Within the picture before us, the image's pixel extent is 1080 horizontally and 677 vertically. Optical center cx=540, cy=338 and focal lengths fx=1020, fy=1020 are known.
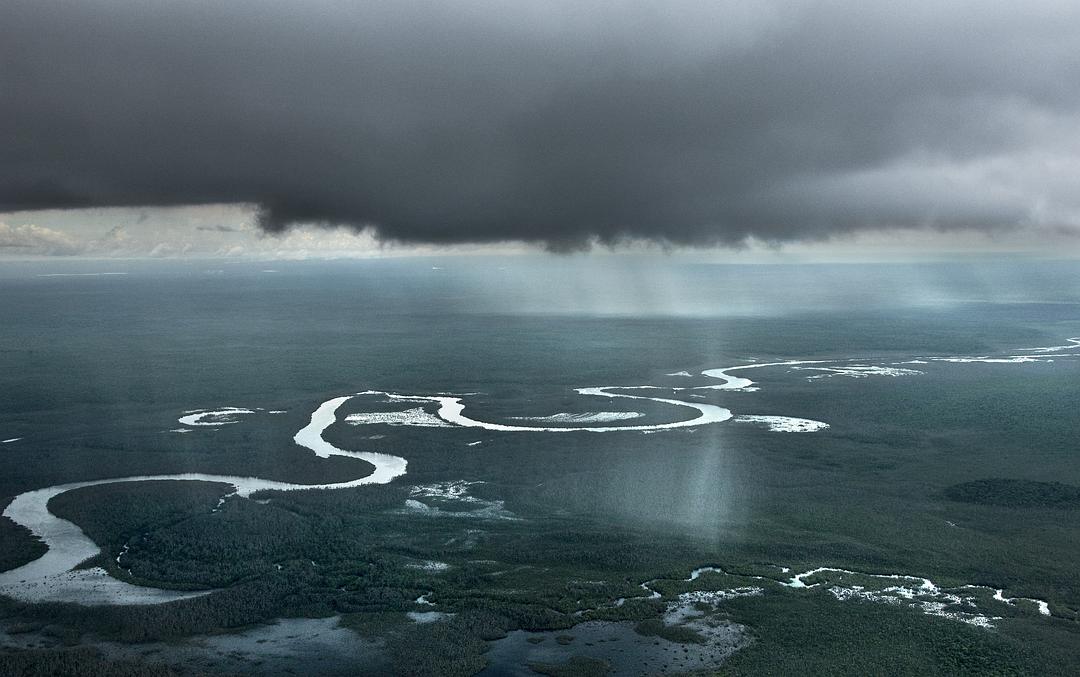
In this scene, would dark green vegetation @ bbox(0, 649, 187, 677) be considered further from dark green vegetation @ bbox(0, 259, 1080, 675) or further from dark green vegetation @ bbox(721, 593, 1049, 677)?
dark green vegetation @ bbox(721, 593, 1049, 677)

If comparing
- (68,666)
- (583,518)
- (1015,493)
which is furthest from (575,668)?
(1015,493)

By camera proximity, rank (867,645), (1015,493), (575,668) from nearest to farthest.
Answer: (575,668) < (867,645) < (1015,493)

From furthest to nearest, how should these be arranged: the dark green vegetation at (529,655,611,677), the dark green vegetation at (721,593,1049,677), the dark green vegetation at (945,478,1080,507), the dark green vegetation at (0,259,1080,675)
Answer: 1. the dark green vegetation at (945,478,1080,507)
2. the dark green vegetation at (0,259,1080,675)
3. the dark green vegetation at (721,593,1049,677)
4. the dark green vegetation at (529,655,611,677)

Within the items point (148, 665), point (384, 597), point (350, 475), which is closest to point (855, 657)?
point (384, 597)

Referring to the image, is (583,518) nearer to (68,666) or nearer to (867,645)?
(867,645)

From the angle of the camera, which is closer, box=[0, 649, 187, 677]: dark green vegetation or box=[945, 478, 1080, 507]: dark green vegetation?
box=[0, 649, 187, 677]: dark green vegetation

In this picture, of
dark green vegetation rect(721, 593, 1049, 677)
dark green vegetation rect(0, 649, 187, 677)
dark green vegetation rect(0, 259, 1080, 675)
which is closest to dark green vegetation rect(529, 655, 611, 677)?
dark green vegetation rect(0, 259, 1080, 675)

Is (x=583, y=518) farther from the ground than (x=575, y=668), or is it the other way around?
(x=583, y=518)
